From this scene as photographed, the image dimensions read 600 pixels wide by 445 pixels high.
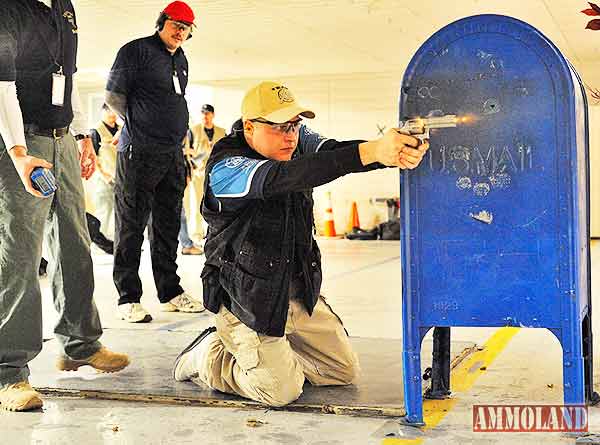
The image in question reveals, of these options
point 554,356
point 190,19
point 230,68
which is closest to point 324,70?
point 230,68

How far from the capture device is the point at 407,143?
2.69 metres

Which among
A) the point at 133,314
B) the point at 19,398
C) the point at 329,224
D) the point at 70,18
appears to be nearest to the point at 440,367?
the point at 19,398

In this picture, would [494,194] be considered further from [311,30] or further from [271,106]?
[311,30]

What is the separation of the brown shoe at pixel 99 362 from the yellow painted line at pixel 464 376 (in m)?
1.23

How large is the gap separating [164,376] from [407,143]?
4.96 feet

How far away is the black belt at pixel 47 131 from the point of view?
10.6 feet

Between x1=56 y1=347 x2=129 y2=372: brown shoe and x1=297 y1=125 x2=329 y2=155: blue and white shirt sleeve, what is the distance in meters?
1.09

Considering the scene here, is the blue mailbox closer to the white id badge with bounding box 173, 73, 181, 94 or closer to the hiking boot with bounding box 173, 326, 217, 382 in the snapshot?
the hiking boot with bounding box 173, 326, 217, 382

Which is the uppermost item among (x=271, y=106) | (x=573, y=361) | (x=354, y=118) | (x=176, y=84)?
(x=354, y=118)

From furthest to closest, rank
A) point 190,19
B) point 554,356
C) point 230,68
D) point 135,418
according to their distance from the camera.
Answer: point 230,68
point 190,19
point 554,356
point 135,418

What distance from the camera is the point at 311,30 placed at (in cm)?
1002

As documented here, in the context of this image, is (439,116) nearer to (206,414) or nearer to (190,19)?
(206,414)

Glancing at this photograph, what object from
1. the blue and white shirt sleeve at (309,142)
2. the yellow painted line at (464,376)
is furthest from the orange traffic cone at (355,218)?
the blue and white shirt sleeve at (309,142)

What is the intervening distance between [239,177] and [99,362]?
1084mm
